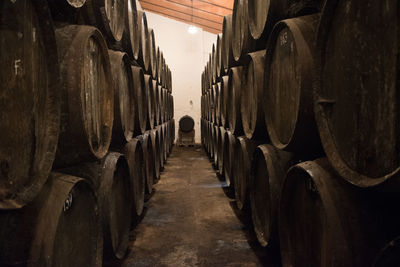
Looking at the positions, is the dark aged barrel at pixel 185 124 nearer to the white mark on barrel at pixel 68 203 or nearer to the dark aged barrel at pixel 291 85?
the dark aged barrel at pixel 291 85

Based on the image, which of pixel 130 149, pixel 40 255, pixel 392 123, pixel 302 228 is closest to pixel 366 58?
pixel 392 123

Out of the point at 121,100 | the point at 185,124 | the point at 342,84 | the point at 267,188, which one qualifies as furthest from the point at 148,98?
the point at 185,124

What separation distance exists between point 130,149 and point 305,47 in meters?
2.03

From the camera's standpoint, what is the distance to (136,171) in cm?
349

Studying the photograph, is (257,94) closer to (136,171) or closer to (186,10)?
(136,171)

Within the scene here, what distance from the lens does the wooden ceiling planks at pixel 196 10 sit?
1038cm

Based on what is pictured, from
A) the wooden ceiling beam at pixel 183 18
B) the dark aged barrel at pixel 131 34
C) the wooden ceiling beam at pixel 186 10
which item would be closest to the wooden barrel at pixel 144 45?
the dark aged barrel at pixel 131 34

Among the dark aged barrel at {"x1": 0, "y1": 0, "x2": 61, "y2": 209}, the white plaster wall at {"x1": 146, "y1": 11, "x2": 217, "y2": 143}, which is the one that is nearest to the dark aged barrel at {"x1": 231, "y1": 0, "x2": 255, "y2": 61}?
the dark aged barrel at {"x1": 0, "y1": 0, "x2": 61, "y2": 209}

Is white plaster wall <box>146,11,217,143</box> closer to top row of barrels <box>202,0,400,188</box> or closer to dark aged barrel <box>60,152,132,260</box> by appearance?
dark aged barrel <box>60,152,132,260</box>

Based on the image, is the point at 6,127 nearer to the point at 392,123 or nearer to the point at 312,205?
the point at 392,123

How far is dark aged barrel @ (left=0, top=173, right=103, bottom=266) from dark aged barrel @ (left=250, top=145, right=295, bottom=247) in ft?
4.04

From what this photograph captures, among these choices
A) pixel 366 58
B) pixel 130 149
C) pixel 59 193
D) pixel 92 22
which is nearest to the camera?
pixel 366 58

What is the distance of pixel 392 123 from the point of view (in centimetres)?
101

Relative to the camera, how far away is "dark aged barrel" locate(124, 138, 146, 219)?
10.2 feet
